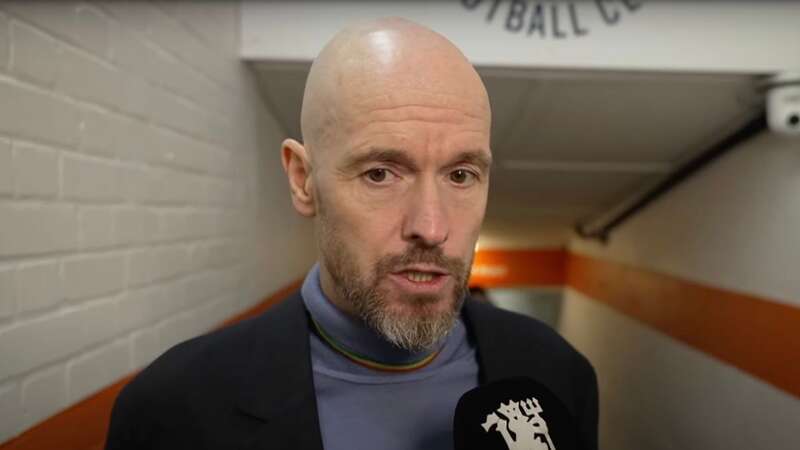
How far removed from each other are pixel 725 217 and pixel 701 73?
48 centimetres

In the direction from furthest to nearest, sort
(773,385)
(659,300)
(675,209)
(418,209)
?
(675,209) → (659,300) → (773,385) → (418,209)

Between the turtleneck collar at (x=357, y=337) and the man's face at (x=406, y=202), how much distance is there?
0.06 m

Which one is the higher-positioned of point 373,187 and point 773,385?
point 373,187

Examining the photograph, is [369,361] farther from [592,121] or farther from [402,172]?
[592,121]

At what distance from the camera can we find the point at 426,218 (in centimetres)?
79

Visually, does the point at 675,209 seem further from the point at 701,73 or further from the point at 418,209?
the point at 418,209

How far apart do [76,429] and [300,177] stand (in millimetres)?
647

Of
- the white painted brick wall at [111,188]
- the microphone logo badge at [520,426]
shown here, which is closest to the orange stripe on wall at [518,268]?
the white painted brick wall at [111,188]

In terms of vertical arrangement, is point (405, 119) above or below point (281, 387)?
above

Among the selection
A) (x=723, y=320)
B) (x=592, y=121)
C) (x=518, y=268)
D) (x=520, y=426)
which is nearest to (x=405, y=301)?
(x=520, y=426)

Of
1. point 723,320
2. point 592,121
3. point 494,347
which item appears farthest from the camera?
point 592,121

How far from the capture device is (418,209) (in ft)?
2.64

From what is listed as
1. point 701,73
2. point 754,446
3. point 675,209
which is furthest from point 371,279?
point 675,209

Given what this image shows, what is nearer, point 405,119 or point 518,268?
point 405,119
